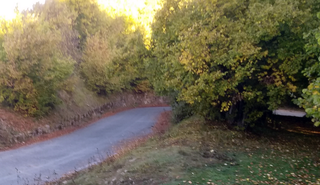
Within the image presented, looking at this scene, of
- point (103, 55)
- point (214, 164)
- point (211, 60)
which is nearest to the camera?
point (214, 164)

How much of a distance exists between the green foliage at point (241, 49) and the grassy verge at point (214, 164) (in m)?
1.78

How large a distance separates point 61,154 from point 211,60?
7925 mm

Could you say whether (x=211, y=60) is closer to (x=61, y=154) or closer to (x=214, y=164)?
(x=214, y=164)

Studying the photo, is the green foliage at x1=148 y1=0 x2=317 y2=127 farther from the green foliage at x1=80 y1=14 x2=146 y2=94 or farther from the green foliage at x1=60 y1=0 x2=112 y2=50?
the green foliage at x1=60 y1=0 x2=112 y2=50

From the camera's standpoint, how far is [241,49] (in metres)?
10.1

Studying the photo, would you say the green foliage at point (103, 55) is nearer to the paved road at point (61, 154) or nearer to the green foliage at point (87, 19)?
the green foliage at point (87, 19)

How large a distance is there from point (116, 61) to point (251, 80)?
24.7 ft

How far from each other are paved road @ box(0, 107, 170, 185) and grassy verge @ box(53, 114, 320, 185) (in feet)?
6.05

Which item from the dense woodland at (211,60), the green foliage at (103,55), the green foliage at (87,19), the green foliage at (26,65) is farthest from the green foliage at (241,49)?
the green foliage at (87,19)

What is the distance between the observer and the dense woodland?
10273mm

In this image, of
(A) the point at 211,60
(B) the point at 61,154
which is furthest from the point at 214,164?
(B) the point at 61,154

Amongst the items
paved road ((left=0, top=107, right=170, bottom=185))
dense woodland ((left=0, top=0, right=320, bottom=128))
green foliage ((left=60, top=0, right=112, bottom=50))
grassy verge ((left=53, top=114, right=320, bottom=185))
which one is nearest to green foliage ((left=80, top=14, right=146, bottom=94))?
green foliage ((left=60, top=0, right=112, bottom=50))

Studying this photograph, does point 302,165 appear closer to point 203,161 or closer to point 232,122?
point 203,161

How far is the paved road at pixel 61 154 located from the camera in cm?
Result: 1044
